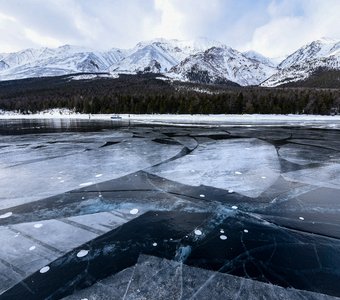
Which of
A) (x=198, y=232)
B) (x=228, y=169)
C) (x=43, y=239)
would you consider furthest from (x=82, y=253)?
(x=228, y=169)

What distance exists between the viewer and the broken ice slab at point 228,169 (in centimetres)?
712

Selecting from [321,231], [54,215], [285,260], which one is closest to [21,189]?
[54,215]

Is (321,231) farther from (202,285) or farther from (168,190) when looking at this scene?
(168,190)

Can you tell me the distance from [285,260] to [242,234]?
792 millimetres

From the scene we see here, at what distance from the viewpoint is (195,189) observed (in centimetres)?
674

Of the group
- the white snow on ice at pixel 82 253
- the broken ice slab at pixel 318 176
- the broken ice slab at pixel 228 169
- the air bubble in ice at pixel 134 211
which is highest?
the broken ice slab at pixel 318 176

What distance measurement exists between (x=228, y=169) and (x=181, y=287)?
5.74 metres

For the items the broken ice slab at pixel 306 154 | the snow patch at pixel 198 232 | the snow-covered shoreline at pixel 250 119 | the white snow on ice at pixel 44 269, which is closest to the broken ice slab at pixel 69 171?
the white snow on ice at pixel 44 269

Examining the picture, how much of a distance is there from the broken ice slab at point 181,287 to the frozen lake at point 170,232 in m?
0.01

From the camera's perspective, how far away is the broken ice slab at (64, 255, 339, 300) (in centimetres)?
314

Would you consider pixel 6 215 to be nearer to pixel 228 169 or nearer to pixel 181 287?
pixel 181 287

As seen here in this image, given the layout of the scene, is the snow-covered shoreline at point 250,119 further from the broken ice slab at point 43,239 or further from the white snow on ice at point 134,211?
the broken ice slab at point 43,239

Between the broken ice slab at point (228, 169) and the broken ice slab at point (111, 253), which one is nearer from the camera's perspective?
the broken ice slab at point (111, 253)

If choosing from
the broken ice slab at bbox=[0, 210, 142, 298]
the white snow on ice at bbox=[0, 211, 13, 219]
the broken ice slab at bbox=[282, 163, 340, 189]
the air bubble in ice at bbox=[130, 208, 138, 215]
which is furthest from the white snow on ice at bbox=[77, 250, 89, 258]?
the broken ice slab at bbox=[282, 163, 340, 189]
